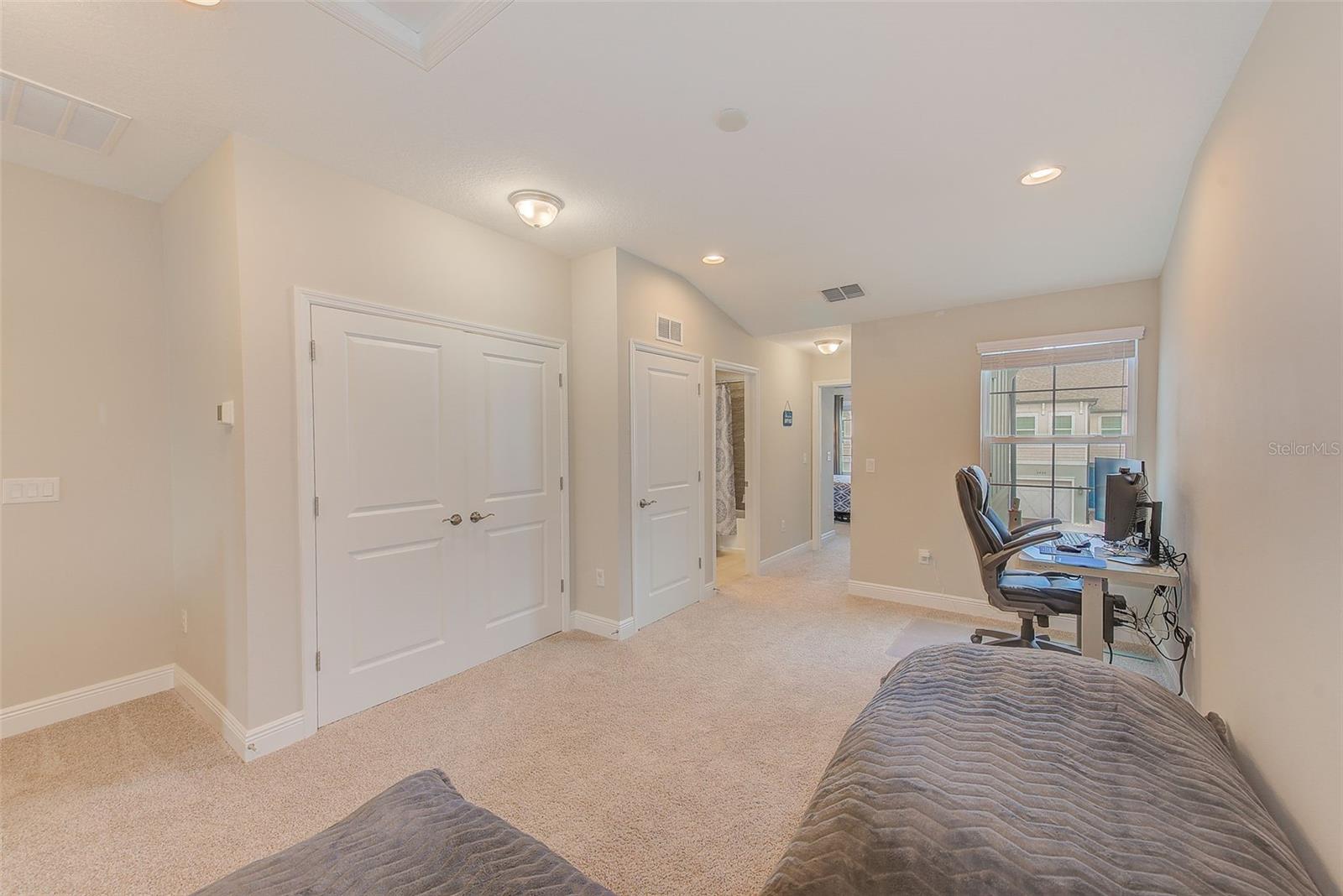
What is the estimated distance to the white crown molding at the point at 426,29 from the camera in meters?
1.69

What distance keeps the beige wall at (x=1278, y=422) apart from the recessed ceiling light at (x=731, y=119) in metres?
1.56

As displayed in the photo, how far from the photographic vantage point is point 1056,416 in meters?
3.86

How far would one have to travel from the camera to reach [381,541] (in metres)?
2.76

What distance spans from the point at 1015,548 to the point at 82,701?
490cm

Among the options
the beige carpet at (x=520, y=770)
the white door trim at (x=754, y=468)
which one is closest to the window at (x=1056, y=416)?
the beige carpet at (x=520, y=770)

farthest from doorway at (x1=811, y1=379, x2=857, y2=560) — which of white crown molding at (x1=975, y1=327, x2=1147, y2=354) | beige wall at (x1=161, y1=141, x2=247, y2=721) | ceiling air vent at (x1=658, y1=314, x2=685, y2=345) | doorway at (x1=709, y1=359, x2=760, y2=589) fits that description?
beige wall at (x1=161, y1=141, x2=247, y2=721)

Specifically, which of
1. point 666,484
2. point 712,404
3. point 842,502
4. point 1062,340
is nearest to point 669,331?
point 712,404

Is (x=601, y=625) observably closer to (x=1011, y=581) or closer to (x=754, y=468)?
(x=754, y=468)

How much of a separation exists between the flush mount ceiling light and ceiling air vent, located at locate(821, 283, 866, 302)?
2188 millimetres

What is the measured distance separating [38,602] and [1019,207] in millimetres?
5361

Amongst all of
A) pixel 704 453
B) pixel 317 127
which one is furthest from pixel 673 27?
pixel 704 453

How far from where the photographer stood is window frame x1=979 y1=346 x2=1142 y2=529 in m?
3.57

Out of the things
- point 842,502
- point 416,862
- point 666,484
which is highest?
point 666,484

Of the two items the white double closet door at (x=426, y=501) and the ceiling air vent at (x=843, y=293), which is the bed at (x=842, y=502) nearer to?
the ceiling air vent at (x=843, y=293)
